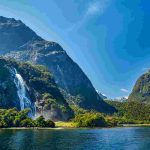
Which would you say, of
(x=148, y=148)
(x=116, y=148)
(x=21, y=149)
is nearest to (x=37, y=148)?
(x=21, y=149)

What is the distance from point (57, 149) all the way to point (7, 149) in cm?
1746

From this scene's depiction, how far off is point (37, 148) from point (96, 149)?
71.1ft

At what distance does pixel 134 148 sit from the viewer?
139875 millimetres

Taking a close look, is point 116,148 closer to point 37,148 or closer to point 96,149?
point 96,149

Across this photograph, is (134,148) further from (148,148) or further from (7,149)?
(7,149)

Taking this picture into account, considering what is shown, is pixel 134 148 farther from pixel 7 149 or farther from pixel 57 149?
pixel 7 149

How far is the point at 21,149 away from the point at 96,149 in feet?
90.2

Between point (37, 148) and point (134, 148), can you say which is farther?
point (134, 148)

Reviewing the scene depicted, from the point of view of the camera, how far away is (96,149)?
13412 centimetres

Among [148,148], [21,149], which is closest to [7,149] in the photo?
[21,149]

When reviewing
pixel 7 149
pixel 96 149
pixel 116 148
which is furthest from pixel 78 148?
pixel 7 149

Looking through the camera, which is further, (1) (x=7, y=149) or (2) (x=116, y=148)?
(2) (x=116, y=148)

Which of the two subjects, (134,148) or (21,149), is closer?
(21,149)

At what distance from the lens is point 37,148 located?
426 ft
